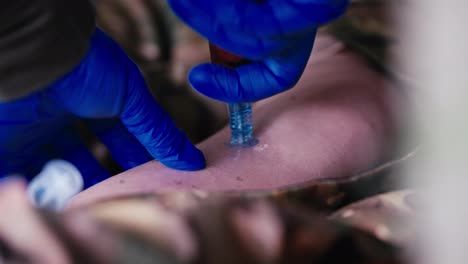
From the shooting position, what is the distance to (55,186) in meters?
0.40

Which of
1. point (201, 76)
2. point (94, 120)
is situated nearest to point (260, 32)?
point (201, 76)

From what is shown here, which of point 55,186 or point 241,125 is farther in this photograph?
point 241,125

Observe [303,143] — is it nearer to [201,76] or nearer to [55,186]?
[201,76]

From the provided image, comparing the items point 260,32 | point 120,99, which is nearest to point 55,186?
point 120,99

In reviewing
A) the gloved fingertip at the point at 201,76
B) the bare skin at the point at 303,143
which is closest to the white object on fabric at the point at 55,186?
the bare skin at the point at 303,143

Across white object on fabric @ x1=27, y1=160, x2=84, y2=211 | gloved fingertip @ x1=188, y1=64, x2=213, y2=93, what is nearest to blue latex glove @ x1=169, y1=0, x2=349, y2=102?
gloved fingertip @ x1=188, y1=64, x2=213, y2=93

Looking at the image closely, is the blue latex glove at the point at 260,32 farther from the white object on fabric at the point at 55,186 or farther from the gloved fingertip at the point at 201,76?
the white object on fabric at the point at 55,186

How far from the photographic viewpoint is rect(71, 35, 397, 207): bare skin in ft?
1.48

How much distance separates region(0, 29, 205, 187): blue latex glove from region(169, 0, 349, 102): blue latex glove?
0.06 metres

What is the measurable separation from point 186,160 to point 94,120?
0.10 metres

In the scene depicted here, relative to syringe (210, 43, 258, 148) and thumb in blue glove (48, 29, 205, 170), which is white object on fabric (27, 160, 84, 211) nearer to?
thumb in blue glove (48, 29, 205, 170)

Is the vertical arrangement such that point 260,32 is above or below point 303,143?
above

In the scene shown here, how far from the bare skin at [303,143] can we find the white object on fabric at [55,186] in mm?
12

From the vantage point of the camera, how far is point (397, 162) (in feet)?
1.41
